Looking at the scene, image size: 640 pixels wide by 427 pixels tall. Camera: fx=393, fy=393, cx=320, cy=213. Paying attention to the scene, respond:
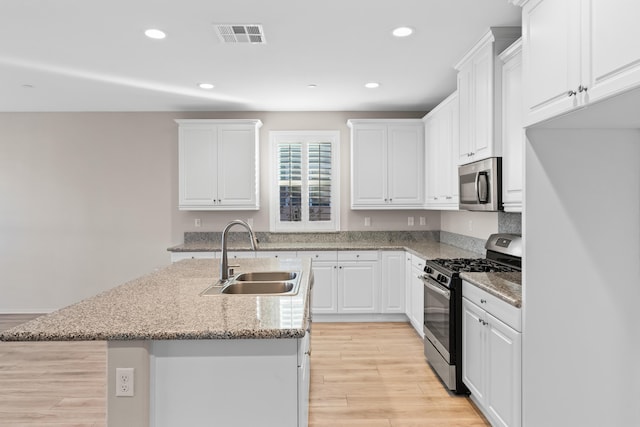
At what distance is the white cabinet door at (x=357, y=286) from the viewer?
15.0ft

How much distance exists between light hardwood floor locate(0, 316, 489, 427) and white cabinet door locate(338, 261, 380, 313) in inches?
20.5

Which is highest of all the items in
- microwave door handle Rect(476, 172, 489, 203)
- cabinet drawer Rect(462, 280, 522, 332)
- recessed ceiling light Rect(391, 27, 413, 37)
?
recessed ceiling light Rect(391, 27, 413, 37)

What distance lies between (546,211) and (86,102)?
4973 mm

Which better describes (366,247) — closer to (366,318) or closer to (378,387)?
(366,318)

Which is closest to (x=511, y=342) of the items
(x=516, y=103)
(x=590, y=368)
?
(x=590, y=368)

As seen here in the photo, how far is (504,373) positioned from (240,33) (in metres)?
2.80

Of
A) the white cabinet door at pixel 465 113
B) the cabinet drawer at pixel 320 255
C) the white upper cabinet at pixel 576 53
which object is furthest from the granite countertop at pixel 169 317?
the cabinet drawer at pixel 320 255

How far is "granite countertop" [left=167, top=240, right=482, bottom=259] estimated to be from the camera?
13.0 feet

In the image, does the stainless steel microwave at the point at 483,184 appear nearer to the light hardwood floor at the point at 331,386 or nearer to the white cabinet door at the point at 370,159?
the light hardwood floor at the point at 331,386

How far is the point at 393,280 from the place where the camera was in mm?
4570

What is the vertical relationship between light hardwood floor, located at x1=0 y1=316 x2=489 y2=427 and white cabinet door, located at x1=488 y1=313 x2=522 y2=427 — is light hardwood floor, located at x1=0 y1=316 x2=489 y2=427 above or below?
below

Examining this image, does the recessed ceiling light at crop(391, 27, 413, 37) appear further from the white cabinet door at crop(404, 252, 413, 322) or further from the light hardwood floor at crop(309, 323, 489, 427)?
the light hardwood floor at crop(309, 323, 489, 427)

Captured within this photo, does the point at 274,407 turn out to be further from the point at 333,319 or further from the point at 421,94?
the point at 421,94

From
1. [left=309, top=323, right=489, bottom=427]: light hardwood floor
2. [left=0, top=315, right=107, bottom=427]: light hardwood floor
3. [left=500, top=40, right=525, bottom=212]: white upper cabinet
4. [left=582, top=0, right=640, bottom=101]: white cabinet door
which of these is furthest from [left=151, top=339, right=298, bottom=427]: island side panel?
[left=500, top=40, right=525, bottom=212]: white upper cabinet
